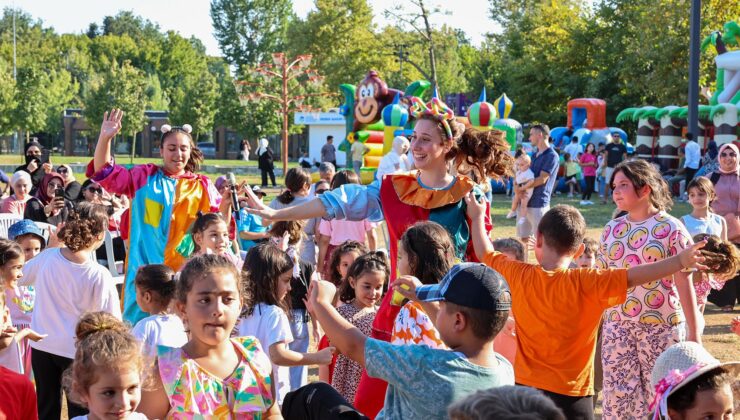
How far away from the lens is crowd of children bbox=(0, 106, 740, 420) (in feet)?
9.50

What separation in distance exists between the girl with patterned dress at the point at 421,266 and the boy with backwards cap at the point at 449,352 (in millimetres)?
716

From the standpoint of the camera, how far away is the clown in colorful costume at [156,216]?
6.13m

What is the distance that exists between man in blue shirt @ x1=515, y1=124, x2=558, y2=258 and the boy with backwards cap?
367 inches

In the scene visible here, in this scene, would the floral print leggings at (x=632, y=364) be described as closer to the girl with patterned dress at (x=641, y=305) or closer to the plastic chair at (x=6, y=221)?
the girl with patterned dress at (x=641, y=305)

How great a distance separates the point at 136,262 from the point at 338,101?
54929 millimetres

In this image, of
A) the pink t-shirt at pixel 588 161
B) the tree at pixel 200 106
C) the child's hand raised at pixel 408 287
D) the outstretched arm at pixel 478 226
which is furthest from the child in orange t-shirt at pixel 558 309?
the tree at pixel 200 106

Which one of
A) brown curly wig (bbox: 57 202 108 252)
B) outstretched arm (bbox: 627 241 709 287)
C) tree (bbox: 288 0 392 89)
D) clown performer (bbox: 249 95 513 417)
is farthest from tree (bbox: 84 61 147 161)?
outstretched arm (bbox: 627 241 709 287)

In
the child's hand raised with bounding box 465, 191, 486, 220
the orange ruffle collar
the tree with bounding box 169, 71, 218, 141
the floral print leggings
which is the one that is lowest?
the floral print leggings

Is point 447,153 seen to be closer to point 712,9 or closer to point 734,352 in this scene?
Answer: point 734,352

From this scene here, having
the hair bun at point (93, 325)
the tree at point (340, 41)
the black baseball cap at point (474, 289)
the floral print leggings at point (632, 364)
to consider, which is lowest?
the floral print leggings at point (632, 364)

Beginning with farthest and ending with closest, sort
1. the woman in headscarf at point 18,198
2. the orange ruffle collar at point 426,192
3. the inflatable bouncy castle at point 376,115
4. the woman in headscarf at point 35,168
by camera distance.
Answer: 1. the inflatable bouncy castle at point 376,115
2. the woman in headscarf at point 35,168
3. the woman in headscarf at point 18,198
4. the orange ruffle collar at point 426,192

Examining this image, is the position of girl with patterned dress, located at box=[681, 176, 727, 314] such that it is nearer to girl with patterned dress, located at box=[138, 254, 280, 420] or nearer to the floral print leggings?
the floral print leggings

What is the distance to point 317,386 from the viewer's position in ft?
10.5

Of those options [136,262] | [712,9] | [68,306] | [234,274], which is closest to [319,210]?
[234,274]
